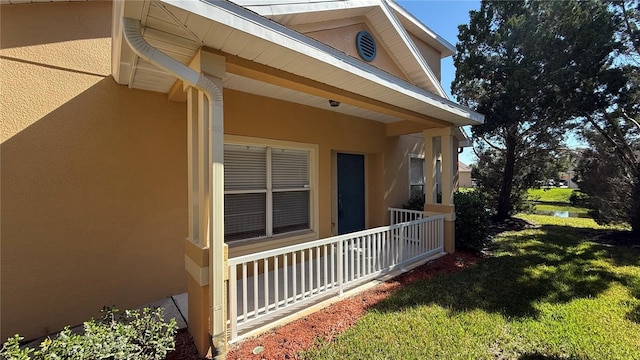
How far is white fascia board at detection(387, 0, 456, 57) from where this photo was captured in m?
6.94

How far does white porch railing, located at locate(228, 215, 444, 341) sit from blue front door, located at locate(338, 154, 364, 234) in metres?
1.50

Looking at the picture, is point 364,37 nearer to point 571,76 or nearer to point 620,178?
point 571,76

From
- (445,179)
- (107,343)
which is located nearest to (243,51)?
(107,343)

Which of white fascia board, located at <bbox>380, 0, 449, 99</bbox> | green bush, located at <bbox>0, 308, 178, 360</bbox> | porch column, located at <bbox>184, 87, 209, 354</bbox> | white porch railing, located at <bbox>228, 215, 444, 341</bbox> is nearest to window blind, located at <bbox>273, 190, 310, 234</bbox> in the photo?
white porch railing, located at <bbox>228, 215, 444, 341</bbox>

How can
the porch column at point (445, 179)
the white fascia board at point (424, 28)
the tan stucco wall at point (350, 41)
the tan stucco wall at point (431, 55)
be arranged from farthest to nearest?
1. the tan stucco wall at point (431, 55)
2. the white fascia board at point (424, 28)
3. the porch column at point (445, 179)
4. the tan stucco wall at point (350, 41)

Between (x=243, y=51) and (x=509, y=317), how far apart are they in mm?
4618

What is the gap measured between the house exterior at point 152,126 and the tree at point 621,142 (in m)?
7.40

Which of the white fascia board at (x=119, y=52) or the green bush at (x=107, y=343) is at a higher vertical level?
the white fascia board at (x=119, y=52)

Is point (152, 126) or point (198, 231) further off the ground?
point (152, 126)

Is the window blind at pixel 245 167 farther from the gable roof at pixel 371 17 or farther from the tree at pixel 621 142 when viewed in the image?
the tree at pixel 621 142

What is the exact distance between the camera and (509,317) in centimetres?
363

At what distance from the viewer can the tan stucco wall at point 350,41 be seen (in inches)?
148

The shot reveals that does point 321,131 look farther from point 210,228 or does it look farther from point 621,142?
point 621,142

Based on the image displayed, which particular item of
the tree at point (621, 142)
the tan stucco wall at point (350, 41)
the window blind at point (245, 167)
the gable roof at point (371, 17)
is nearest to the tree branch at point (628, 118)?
the tree at point (621, 142)
